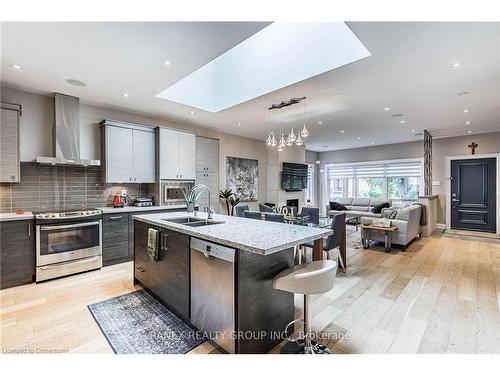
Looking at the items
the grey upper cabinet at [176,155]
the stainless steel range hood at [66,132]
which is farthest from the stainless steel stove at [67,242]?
the grey upper cabinet at [176,155]

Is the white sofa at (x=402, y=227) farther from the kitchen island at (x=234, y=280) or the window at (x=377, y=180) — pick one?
the kitchen island at (x=234, y=280)

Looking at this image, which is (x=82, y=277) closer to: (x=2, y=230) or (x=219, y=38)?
(x=2, y=230)

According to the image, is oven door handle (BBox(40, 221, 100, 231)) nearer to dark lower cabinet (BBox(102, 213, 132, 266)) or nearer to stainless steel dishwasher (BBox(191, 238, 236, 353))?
dark lower cabinet (BBox(102, 213, 132, 266))

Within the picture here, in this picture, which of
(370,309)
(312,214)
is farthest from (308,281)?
(312,214)

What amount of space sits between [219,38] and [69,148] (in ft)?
10.1

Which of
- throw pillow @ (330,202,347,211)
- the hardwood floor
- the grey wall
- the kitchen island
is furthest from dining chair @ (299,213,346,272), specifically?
the grey wall

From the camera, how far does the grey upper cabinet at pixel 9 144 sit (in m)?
3.22

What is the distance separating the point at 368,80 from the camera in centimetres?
322

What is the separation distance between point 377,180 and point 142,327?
8976 mm

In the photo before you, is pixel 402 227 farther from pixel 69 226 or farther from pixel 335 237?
pixel 69 226

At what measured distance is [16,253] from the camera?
124 inches

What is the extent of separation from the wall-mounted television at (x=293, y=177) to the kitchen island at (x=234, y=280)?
556cm

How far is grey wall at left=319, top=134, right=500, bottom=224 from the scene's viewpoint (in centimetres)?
650

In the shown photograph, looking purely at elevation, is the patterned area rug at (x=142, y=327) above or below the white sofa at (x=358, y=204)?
below
